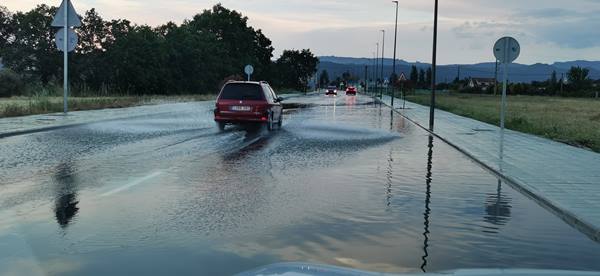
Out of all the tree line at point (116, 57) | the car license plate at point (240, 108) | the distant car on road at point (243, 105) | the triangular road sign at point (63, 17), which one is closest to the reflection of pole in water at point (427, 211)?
the distant car on road at point (243, 105)

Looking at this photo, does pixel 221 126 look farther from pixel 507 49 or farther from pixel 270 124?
pixel 507 49

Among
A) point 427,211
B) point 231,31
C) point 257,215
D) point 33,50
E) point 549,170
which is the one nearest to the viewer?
point 257,215

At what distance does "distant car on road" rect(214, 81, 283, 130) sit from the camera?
20.1 m

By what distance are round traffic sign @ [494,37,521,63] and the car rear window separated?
8.26m

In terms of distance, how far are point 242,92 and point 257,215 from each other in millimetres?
13599

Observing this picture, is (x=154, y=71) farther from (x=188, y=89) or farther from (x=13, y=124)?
(x=13, y=124)

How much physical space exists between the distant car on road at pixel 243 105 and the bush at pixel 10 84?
2819cm

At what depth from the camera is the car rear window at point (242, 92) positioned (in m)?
20.4

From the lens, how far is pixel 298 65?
137125mm

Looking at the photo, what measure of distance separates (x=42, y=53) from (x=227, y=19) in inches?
1720

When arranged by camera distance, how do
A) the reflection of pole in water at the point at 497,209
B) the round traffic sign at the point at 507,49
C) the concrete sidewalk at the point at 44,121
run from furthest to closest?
the concrete sidewalk at the point at 44,121, the round traffic sign at the point at 507,49, the reflection of pole in water at the point at 497,209

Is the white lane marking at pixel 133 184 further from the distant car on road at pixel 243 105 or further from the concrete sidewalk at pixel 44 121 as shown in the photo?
the distant car on road at pixel 243 105

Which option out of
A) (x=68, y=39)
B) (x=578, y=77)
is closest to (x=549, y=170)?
(x=68, y=39)

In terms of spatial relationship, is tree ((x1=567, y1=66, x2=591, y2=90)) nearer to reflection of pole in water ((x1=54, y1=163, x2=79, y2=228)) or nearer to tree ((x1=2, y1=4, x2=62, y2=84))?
tree ((x1=2, y1=4, x2=62, y2=84))
